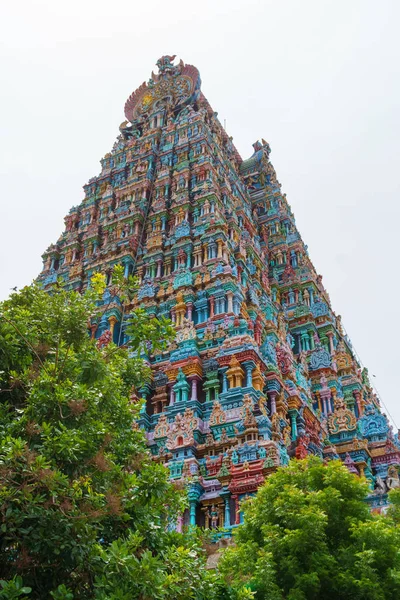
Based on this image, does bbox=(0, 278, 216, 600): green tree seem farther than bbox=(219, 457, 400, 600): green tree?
No

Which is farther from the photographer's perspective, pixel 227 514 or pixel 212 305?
pixel 212 305

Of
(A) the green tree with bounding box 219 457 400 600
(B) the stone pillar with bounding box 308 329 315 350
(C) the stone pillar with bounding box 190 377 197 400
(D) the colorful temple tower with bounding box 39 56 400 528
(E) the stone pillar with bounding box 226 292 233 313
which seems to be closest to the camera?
(A) the green tree with bounding box 219 457 400 600

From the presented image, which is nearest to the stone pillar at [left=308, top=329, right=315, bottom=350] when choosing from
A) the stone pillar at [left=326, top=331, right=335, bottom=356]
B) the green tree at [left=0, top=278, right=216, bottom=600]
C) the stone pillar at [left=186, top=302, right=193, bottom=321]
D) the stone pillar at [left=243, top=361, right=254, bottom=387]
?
the stone pillar at [left=326, top=331, right=335, bottom=356]

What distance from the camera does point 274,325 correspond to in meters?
23.4

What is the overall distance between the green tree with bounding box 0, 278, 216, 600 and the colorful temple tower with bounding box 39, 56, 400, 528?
1895mm

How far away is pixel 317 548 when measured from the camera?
9.33m

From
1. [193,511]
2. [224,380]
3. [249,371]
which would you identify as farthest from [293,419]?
[193,511]

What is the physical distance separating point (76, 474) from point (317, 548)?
4.03 meters

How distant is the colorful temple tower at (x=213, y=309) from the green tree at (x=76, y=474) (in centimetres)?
190

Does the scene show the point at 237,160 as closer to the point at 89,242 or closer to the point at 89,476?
the point at 89,242

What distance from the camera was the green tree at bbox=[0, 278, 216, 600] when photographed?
6594 mm

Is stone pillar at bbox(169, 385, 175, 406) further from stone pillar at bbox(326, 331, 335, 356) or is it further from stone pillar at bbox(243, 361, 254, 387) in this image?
stone pillar at bbox(326, 331, 335, 356)

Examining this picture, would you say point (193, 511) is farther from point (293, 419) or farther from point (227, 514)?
point (293, 419)

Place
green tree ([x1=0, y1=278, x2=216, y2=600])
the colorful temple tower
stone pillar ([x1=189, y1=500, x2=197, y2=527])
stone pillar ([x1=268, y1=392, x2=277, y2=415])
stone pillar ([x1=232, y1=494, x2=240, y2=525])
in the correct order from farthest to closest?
stone pillar ([x1=268, y1=392, x2=277, y2=415]), the colorful temple tower, stone pillar ([x1=189, y1=500, x2=197, y2=527]), stone pillar ([x1=232, y1=494, x2=240, y2=525]), green tree ([x1=0, y1=278, x2=216, y2=600])
